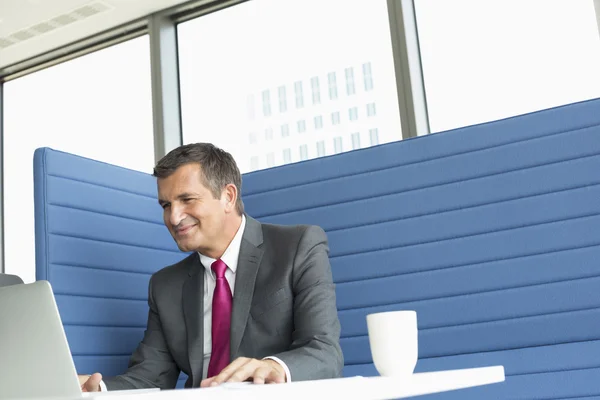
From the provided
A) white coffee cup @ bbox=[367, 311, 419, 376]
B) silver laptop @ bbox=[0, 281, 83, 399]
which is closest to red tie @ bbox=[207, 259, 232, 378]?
white coffee cup @ bbox=[367, 311, 419, 376]

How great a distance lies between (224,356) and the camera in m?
1.56

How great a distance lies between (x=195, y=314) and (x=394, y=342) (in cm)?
79

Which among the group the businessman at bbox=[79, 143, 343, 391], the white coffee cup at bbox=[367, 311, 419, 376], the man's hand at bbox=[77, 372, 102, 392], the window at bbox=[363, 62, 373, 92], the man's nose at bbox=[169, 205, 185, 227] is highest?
the window at bbox=[363, 62, 373, 92]

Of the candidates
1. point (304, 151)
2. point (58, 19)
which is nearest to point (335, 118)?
point (304, 151)

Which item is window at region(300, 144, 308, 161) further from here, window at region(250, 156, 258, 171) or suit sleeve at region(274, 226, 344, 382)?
suit sleeve at region(274, 226, 344, 382)

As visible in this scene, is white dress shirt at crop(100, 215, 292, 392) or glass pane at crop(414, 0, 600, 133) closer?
white dress shirt at crop(100, 215, 292, 392)

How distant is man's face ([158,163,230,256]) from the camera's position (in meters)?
1.63

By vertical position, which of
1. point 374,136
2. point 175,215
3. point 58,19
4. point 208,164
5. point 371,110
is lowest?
point 175,215

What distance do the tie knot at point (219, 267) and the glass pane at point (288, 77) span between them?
1487 millimetres

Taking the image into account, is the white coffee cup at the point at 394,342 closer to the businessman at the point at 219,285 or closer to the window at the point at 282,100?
the businessman at the point at 219,285

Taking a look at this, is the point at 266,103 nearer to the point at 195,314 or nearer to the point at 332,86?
the point at 332,86

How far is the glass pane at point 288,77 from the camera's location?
3.12 meters

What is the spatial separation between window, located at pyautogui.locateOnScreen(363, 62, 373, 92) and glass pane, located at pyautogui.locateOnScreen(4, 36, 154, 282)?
108 cm

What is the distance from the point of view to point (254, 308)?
156 cm
